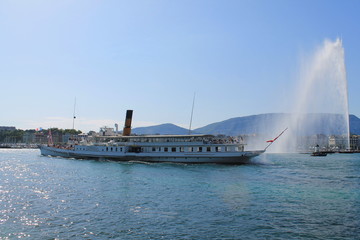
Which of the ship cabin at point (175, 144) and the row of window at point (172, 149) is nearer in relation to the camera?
the row of window at point (172, 149)

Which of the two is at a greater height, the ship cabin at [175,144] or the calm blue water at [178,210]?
the ship cabin at [175,144]

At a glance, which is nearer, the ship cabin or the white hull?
the white hull

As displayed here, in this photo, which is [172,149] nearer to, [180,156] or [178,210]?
[180,156]

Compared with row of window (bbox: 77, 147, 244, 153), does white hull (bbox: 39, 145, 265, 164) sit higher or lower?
lower

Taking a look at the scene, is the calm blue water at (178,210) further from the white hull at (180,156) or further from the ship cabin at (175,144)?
the ship cabin at (175,144)

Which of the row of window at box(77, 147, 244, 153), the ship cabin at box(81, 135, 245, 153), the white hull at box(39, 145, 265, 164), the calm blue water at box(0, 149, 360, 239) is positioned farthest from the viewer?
the ship cabin at box(81, 135, 245, 153)

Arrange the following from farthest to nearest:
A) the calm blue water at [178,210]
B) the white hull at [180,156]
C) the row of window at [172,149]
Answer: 1. the row of window at [172,149]
2. the white hull at [180,156]
3. the calm blue water at [178,210]

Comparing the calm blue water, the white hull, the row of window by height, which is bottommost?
the calm blue water

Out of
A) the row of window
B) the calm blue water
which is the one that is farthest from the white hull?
the calm blue water

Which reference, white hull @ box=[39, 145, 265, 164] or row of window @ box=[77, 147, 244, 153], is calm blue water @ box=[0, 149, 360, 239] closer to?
white hull @ box=[39, 145, 265, 164]

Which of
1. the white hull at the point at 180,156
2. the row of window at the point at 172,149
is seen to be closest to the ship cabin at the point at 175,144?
the row of window at the point at 172,149

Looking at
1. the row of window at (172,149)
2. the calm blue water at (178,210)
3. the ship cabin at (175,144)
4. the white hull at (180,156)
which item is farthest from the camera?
the ship cabin at (175,144)

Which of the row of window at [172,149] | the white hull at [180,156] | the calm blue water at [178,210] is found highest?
the row of window at [172,149]

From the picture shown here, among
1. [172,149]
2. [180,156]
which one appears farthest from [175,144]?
[180,156]
